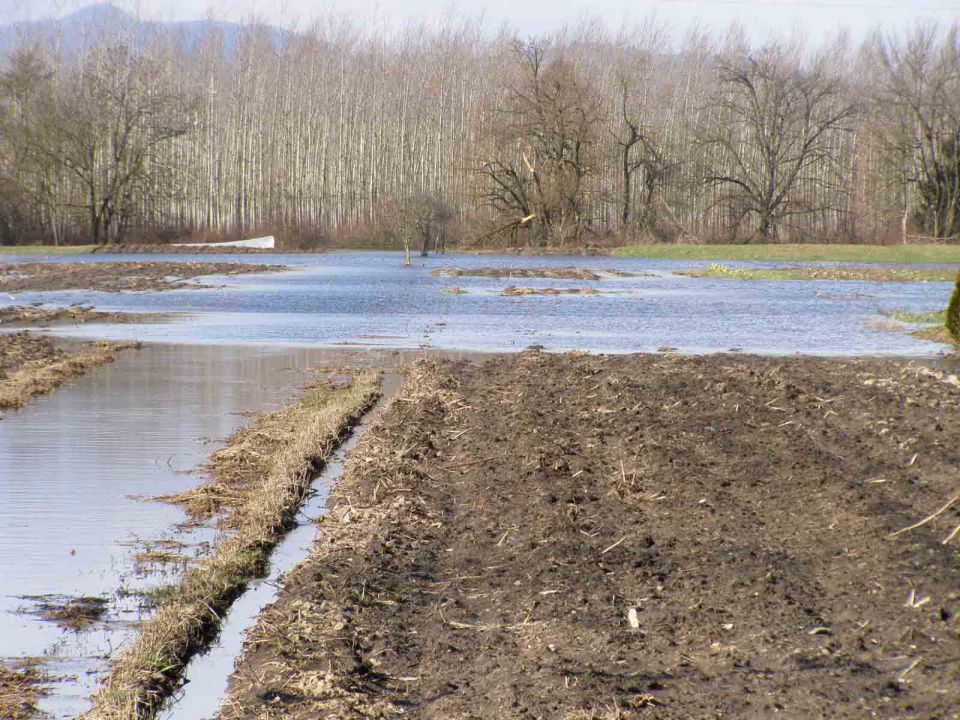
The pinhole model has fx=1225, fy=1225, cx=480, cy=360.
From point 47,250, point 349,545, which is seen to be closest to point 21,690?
point 349,545

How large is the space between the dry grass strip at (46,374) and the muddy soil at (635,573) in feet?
16.1

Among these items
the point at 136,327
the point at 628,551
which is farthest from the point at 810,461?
the point at 136,327

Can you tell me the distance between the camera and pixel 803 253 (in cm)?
5562

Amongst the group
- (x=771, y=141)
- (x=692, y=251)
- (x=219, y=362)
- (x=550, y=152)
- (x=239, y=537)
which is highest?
(x=771, y=141)

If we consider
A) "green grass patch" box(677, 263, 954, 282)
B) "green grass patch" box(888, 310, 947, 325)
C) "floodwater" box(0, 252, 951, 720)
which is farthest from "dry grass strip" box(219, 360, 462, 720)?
"green grass patch" box(677, 263, 954, 282)

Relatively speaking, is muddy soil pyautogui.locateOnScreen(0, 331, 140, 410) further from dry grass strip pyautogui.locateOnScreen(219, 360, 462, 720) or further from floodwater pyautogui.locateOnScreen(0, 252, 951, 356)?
dry grass strip pyautogui.locateOnScreen(219, 360, 462, 720)

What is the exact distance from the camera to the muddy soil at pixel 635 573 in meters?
4.90

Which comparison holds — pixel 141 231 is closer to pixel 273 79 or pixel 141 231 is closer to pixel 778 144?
pixel 273 79

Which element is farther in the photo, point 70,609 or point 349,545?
point 349,545

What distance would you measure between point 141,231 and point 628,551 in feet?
217

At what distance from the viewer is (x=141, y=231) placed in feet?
227

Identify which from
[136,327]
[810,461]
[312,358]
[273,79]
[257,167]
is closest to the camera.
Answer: [810,461]

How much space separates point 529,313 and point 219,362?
10095 millimetres

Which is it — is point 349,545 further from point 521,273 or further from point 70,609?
point 521,273
